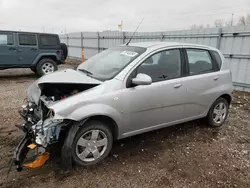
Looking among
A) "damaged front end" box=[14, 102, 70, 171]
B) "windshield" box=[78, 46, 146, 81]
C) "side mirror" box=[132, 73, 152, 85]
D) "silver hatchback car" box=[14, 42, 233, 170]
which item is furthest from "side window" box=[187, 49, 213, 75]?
"damaged front end" box=[14, 102, 70, 171]

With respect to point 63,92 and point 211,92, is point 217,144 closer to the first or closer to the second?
point 211,92

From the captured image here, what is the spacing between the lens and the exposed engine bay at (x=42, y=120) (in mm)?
2443

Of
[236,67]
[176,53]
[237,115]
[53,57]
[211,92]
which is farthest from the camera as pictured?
[53,57]

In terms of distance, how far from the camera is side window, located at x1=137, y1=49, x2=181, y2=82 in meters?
3.04

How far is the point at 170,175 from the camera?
266cm

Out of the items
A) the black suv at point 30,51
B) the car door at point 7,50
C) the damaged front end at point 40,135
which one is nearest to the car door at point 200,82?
the damaged front end at point 40,135

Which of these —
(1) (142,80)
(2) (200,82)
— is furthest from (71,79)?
(2) (200,82)

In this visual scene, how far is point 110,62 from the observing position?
129 inches

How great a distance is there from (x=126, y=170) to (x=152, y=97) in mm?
1071

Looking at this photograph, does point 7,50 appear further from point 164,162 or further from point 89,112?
point 164,162

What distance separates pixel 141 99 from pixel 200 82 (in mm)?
1253

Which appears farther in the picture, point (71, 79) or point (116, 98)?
point (71, 79)

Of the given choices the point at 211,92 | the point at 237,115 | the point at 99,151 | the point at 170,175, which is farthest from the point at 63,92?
the point at 237,115

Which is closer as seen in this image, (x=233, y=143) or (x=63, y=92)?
(x=63, y=92)
